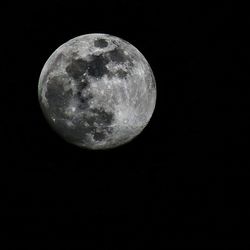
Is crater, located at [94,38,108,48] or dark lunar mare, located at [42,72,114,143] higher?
crater, located at [94,38,108,48]

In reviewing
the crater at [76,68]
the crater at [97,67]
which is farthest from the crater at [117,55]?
the crater at [76,68]

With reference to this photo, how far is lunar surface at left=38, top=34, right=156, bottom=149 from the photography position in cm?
506

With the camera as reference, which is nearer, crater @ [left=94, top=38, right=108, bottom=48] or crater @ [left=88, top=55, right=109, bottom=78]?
crater @ [left=88, top=55, right=109, bottom=78]

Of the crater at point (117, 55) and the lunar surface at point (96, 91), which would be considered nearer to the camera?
the lunar surface at point (96, 91)

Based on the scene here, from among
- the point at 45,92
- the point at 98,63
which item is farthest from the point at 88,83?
the point at 45,92

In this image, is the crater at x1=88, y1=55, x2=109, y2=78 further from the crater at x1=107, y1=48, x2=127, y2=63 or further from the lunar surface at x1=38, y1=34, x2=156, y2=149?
the crater at x1=107, y1=48, x2=127, y2=63

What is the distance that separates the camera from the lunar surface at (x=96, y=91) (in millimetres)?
5059

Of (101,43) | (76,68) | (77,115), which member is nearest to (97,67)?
(76,68)

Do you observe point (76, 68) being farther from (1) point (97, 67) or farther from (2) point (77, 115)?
(2) point (77, 115)

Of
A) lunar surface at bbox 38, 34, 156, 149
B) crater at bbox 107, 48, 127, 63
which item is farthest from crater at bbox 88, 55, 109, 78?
crater at bbox 107, 48, 127, 63

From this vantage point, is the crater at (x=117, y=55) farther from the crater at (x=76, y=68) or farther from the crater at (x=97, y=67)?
the crater at (x=76, y=68)

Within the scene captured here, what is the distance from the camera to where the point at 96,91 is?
5.04 m

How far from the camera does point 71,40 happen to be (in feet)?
18.1

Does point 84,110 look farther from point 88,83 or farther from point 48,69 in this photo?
point 48,69
